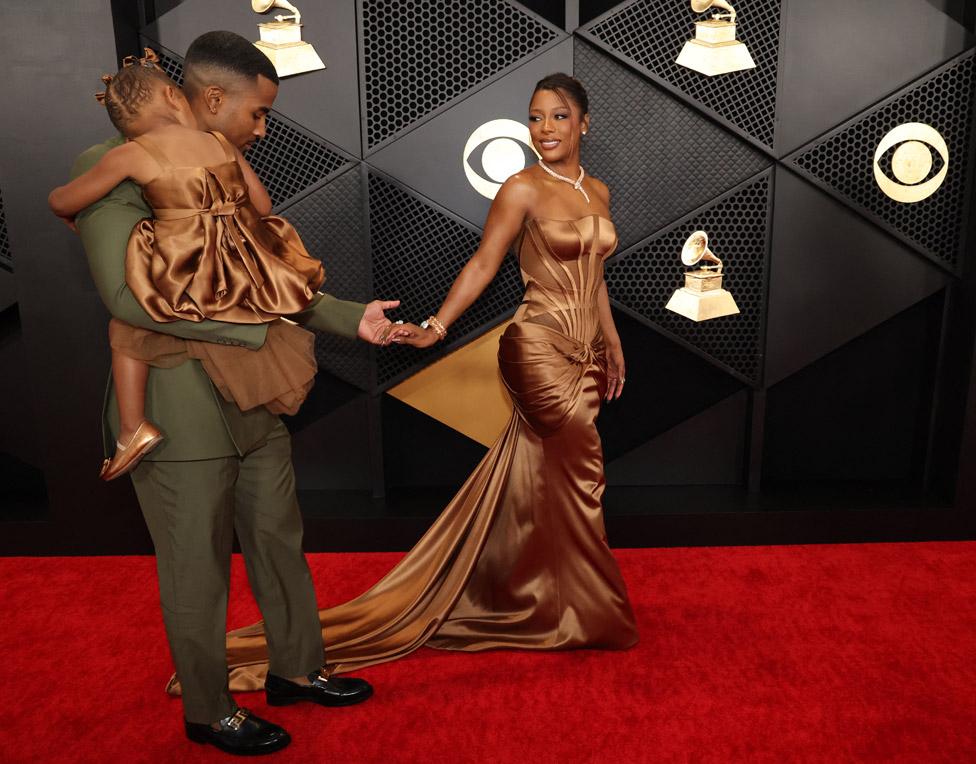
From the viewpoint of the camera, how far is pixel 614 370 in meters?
2.91

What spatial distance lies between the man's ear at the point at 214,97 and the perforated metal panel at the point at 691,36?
5.63 ft

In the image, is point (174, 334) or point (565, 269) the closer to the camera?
point (174, 334)

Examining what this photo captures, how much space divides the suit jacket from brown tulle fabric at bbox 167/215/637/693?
636 millimetres

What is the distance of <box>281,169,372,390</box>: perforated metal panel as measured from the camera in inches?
130

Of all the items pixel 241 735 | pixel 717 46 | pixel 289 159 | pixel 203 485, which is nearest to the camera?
pixel 203 485

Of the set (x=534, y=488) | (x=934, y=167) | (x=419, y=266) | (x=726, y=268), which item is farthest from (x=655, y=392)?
(x=934, y=167)

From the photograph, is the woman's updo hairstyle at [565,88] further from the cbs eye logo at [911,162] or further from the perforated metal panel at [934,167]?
the cbs eye logo at [911,162]

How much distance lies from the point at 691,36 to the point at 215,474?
2441 mm

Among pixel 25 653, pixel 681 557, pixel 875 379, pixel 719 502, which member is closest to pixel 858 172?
pixel 875 379

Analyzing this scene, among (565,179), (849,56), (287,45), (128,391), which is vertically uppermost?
(849,56)

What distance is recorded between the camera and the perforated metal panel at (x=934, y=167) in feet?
10.7

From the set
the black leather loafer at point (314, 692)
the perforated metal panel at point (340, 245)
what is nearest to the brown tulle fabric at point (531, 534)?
the black leather loafer at point (314, 692)

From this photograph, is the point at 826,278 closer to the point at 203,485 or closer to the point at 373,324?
the point at 373,324

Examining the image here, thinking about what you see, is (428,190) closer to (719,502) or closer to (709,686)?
(719,502)
